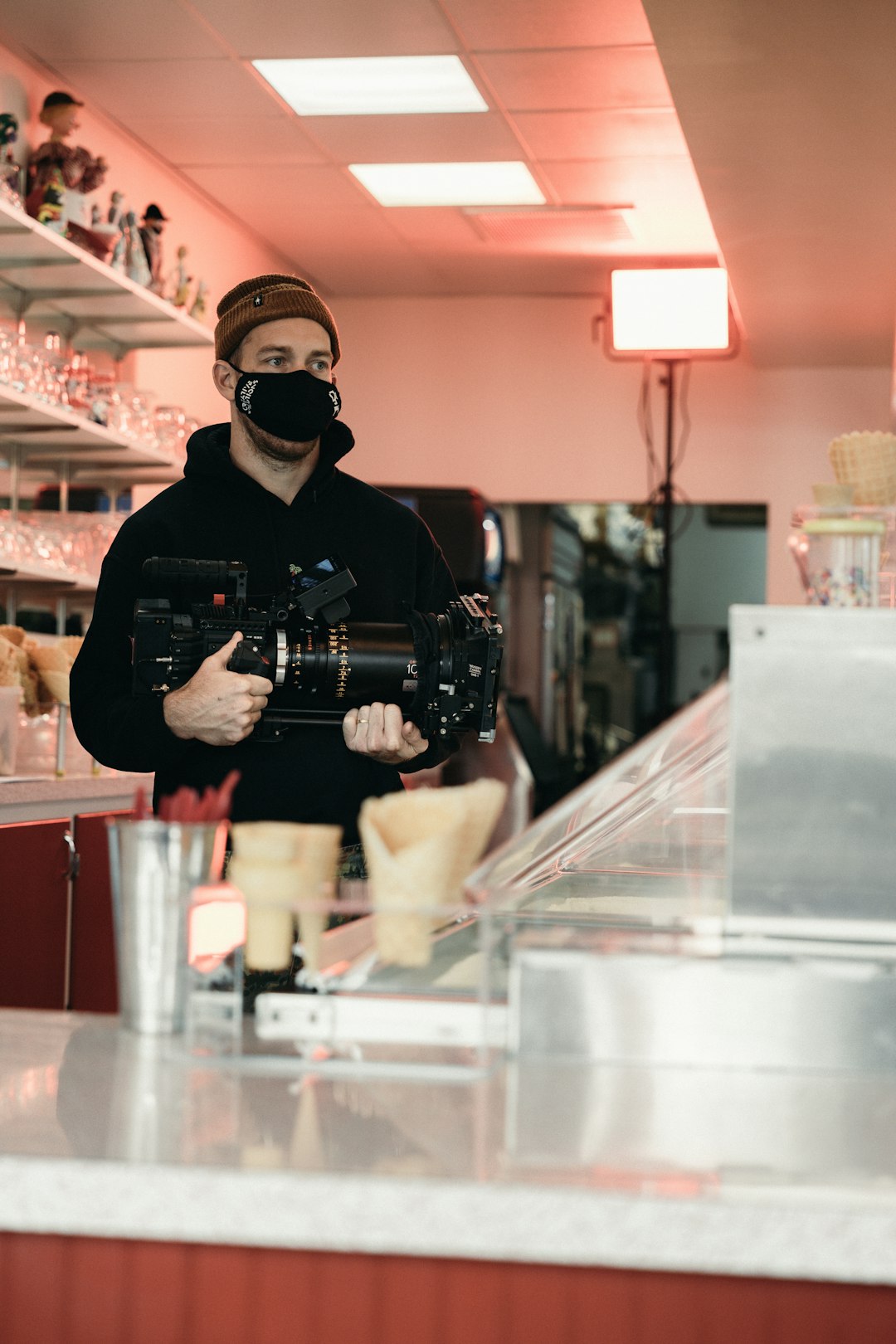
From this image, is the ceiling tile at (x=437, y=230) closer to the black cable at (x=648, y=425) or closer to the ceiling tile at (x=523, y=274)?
the ceiling tile at (x=523, y=274)

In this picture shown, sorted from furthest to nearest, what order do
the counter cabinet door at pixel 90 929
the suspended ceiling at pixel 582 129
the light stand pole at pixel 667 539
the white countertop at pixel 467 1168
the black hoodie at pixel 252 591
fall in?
the light stand pole at pixel 667 539 → the counter cabinet door at pixel 90 929 → the suspended ceiling at pixel 582 129 → the black hoodie at pixel 252 591 → the white countertop at pixel 467 1168

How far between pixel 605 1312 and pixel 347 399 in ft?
20.2

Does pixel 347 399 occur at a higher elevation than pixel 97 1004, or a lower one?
higher

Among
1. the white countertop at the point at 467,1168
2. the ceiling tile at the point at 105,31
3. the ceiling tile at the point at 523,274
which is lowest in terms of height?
the white countertop at the point at 467,1168

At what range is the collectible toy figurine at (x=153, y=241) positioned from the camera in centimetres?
459

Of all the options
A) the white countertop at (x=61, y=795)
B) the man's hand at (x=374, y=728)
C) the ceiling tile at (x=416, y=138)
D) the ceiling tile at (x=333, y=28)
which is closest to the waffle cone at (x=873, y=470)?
the man's hand at (x=374, y=728)

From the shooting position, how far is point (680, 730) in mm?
1389

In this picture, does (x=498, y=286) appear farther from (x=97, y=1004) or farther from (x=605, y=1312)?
(x=605, y=1312)

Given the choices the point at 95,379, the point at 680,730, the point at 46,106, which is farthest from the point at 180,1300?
the point at 46,106

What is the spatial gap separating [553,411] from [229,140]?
7.32ft

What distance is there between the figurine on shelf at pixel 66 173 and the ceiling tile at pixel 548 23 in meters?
1.08

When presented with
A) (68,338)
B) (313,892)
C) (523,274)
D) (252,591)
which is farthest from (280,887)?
(523,274)

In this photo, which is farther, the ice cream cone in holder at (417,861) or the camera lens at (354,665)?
the camera lens at (354,665)

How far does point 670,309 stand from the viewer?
5.61 metres
